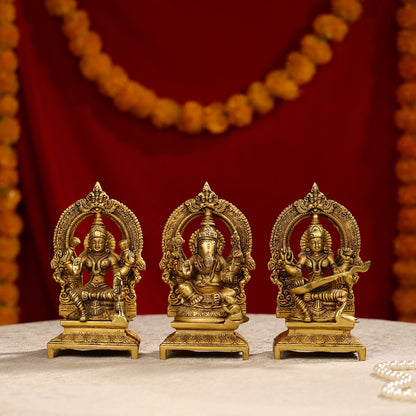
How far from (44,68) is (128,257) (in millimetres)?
2525

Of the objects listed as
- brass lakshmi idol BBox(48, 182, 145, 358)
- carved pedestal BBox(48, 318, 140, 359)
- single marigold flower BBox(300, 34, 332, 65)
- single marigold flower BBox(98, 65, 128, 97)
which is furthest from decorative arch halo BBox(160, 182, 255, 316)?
single marigold flower BBox(300, 34, 332, 65)

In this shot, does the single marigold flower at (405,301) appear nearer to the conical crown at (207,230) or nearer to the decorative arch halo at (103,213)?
the conical crown at (207,230)

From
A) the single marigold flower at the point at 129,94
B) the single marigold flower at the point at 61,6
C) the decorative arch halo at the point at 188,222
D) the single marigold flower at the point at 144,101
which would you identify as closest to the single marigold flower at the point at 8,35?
the single marigold flower at the point at 61,6

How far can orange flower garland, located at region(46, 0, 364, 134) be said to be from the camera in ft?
17.5

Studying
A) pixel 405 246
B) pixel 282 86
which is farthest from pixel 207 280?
pixel 405 246

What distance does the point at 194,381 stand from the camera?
2844 millimetres

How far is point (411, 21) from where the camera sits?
17.3ft

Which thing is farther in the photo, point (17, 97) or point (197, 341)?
point (17, 97)

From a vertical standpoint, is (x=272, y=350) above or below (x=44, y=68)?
below

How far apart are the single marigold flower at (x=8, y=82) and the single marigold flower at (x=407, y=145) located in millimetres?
2651

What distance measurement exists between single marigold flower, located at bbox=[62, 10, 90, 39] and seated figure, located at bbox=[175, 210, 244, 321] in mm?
2434

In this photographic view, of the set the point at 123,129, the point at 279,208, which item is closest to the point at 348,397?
the point at 279,208

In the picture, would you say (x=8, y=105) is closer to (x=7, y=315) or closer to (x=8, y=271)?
(x=8, y=271)

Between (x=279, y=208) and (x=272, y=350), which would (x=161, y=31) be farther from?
(x=272, y=350)
